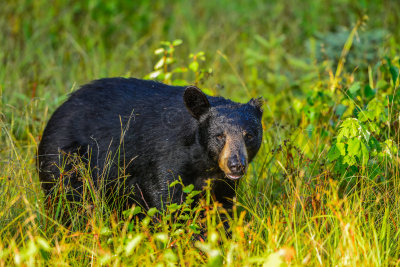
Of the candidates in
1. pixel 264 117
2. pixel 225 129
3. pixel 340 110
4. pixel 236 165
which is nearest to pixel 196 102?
pixel 225 129

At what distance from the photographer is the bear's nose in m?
3.79

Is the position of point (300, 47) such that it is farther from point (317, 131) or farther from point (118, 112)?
point (118, 112)

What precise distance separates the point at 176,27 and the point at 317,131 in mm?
4708

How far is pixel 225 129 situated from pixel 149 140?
67 centimetres

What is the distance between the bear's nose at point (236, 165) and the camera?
12.4 feet

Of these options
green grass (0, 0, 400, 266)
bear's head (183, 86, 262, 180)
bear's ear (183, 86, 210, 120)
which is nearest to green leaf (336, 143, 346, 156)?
green grass (0, 0, 400, 266)

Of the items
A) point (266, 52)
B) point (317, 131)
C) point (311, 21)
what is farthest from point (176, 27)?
point (317, 131)

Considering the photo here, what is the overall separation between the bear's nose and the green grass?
0.24 meters

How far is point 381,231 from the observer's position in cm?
354

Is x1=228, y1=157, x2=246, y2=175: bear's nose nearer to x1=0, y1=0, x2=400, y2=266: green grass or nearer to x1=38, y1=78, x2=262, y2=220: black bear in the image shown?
x1=38, y1=78, x2=262, y2=220: black bear

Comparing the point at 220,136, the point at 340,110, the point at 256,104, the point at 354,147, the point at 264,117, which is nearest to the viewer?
the point at 354,147

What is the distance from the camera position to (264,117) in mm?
6465

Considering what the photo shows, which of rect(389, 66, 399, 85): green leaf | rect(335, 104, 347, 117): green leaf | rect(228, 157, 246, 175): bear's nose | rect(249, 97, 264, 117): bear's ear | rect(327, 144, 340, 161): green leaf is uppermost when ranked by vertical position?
rect(389, 66, 399, 85): green leaf

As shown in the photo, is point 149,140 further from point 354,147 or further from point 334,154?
point 354,147
